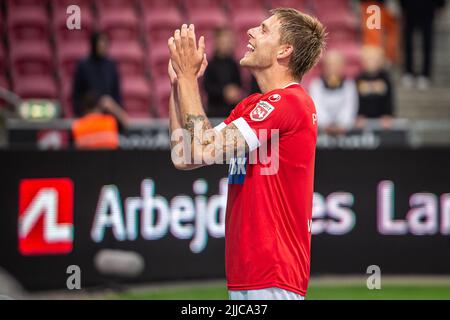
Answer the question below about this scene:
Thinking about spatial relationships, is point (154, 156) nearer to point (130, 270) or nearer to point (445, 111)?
point (130, 270)

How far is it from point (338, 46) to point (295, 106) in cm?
1069

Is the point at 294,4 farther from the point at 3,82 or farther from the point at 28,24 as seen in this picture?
the point at 3,82

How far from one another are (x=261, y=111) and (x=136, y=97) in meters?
9.71

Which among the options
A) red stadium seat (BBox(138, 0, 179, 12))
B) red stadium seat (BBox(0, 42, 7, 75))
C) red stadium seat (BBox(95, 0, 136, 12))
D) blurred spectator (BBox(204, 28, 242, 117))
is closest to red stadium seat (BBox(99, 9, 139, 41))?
red stadium seat (BBox(95, 0, 136, 12))

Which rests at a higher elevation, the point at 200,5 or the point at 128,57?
the point at 200,5

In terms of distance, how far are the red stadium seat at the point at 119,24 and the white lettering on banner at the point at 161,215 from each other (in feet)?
16.5

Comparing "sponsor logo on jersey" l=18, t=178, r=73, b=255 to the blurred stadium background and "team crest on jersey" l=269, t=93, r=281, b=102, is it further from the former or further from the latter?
"team crest on jersey" l=269, t=93, r=281, b=102

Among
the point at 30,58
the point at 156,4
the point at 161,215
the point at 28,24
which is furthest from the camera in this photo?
the point at 156,4

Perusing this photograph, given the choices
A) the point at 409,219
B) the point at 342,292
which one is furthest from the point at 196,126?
the point at 409,219

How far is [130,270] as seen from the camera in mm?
6855

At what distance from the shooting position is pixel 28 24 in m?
14.0
